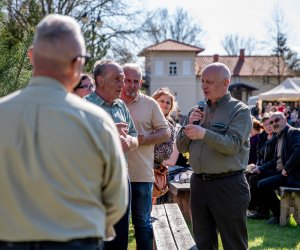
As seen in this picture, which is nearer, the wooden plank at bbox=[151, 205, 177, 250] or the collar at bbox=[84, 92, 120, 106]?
the collar at bbox=[84, 92, 120, 106]

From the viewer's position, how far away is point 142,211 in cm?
450

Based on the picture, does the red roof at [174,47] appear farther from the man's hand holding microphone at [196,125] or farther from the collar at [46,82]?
the collar at [46,82]

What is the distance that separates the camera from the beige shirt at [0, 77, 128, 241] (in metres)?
2.11

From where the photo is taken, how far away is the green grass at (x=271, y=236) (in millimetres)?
6720

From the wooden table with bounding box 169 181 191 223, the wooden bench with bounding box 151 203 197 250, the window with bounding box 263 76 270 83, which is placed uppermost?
the wooden bench with bounding box 151 203 197 250

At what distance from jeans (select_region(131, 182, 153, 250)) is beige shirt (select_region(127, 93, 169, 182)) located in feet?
0.23

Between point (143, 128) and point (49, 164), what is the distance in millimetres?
2543

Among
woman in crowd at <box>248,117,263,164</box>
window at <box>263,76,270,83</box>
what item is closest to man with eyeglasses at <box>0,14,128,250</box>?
woman in crowd at <box>248,117,263,164</box>

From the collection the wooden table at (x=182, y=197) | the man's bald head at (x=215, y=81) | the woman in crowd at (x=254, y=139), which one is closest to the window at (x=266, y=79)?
the woman in crowd at (x=254, y=139)

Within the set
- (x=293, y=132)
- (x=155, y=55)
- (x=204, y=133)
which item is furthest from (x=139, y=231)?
(x=155, y=55)

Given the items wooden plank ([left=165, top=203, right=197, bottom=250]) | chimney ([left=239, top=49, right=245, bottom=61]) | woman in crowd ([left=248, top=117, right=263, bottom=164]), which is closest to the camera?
wooden plank ([left=165, top=203, right=197, bottom=250])

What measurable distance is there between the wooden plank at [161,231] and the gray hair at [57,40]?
277 cm

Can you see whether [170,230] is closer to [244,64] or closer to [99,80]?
[99,80]

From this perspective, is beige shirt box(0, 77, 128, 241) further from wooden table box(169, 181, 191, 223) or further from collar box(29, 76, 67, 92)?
wooden table box(169, 181, 191, 223)
